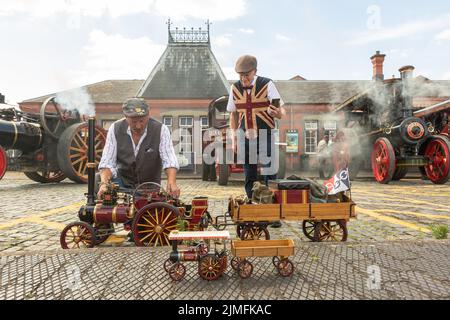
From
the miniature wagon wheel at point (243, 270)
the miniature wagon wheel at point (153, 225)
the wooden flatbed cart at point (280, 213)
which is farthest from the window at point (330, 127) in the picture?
the miniature wagon wheel at point (243, 270)

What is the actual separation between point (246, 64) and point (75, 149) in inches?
266

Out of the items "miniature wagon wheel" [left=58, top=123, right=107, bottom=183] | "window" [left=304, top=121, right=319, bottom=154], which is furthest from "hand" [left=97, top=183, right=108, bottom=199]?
"window" [left=304, top=121, right=319, bottom=154]

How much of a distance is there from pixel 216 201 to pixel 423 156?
23.0 feet

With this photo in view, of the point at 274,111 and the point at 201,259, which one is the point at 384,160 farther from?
the point at 201,259

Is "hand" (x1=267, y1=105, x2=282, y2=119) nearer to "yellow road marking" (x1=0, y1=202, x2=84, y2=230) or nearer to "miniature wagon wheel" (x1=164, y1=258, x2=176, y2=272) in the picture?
"miniature wagon wheel" (x1=164, y1=258, x2=176, y2=272)

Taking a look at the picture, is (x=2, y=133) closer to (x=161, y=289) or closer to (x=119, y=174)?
(x=119, y=174)

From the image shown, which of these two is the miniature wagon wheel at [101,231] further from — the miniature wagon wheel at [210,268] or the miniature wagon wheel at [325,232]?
the miniature wagon wheel at [325,232]

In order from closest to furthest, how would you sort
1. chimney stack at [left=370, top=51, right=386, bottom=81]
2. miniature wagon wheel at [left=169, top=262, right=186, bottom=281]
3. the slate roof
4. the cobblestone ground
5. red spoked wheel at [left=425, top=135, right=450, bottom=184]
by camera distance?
the cobblestone ground
miniature wagon wheel at [left=169, top=262, right=186, bottom=281]
red spoked wheel at [left=425, top=135, right=450, bottom=184]
the slate roof
chimney stack at [left=370, top=51, right=386, bottom=81]

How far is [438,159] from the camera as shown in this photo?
899cm

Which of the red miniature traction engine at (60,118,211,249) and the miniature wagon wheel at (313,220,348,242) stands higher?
the red miniature traction engine at (60,118,211,249)

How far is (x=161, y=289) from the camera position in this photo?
5.94ft

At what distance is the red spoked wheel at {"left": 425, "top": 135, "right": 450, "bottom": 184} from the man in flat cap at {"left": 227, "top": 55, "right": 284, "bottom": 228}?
24.5ft

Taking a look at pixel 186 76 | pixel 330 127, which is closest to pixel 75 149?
pixel 186 76

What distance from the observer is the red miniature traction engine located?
2.67m
